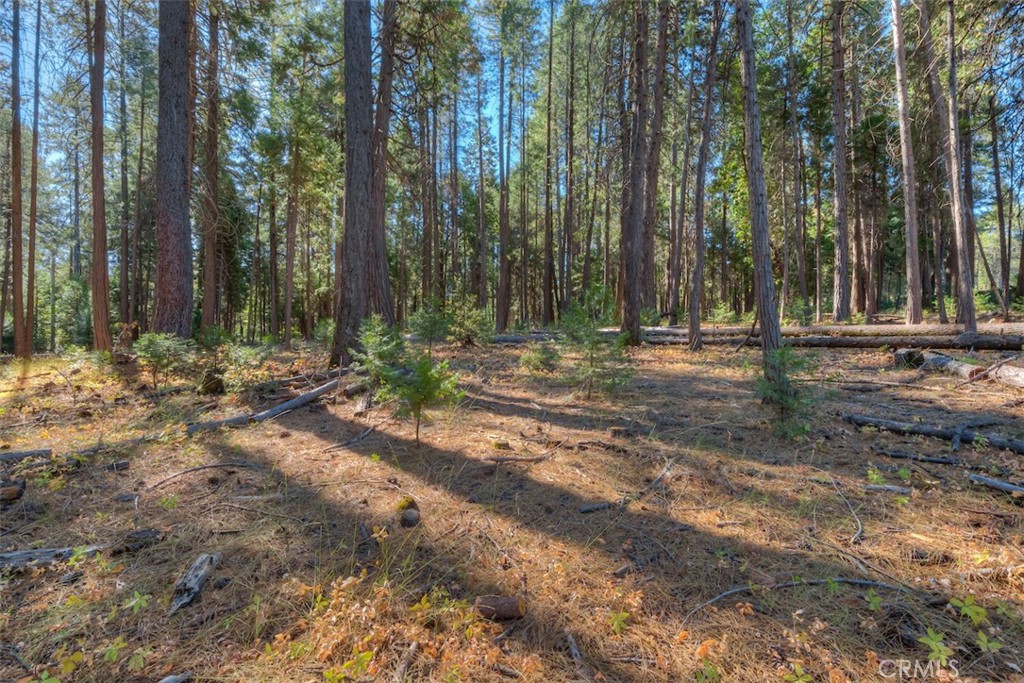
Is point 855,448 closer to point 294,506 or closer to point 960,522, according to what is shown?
point 960,522

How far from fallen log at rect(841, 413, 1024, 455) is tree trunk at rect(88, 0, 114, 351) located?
1276 centimetres

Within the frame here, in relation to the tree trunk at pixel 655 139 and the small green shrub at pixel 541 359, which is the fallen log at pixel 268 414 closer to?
the small green shrub at pixel 541 359

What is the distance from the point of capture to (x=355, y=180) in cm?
695

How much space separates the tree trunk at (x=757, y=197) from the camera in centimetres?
483

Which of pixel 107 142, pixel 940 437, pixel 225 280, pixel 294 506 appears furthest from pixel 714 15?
pixel 225 280

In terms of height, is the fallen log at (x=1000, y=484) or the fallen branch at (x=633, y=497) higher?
the fallen log at (x=1000, y=484)

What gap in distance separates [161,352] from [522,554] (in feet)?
21.2

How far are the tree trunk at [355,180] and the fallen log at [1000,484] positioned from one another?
7.02m

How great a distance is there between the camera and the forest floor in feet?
6.01

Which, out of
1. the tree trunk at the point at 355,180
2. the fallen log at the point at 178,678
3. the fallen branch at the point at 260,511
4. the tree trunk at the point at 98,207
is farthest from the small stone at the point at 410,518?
the tree trunk at the point at 98,207

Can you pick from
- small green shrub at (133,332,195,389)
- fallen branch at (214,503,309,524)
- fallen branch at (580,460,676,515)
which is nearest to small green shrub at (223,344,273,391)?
small green shrub at (133,332,195,389)

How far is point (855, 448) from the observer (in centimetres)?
406

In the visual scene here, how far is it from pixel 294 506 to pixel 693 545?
2.60m

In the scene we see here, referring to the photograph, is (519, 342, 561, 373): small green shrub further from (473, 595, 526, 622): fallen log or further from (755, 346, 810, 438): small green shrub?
(473, 595, 526, 622): fallen log
